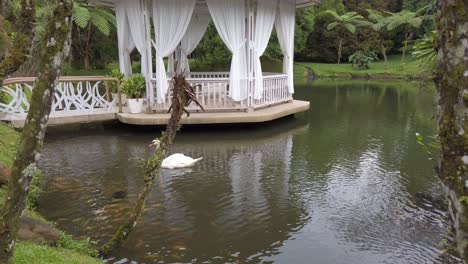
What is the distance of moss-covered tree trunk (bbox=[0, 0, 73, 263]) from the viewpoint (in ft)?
7.90

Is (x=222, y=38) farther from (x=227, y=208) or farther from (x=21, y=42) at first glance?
(x=21, y=42)

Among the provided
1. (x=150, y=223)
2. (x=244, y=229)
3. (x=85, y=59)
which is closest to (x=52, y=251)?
(x=150, y=223)

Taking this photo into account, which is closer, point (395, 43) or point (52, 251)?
point (52, 251)

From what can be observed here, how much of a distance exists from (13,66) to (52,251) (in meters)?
1.82

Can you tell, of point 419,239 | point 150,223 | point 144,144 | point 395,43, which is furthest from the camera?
point 395,43

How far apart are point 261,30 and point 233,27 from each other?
3.29 feet

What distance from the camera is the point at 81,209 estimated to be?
18.6 feet

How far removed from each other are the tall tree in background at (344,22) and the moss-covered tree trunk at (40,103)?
34.2 meters

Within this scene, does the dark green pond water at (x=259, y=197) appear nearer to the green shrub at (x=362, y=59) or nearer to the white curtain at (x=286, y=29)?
the white curtain at (x=286, y=29)

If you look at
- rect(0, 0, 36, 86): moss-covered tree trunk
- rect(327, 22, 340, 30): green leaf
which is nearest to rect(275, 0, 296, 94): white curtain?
rect(0, 0, 36, 86): moss-covered tree trunk

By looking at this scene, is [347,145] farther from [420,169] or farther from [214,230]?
[214,230]

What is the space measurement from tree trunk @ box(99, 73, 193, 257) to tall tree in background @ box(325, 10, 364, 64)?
32750mm

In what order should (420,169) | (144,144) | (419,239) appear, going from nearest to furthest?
(419,239) < (420,169) < (144,144)

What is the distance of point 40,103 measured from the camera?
241 cm
